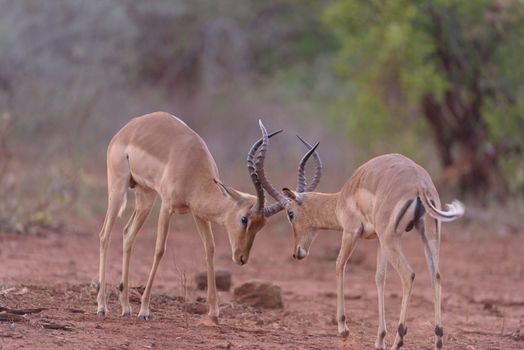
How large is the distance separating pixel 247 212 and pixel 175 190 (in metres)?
0.58

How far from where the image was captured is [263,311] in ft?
27.8

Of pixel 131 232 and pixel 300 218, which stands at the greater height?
pixel 300 218

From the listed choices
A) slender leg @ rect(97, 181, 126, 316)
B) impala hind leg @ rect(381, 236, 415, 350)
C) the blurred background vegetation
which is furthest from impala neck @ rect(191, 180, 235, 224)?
the blurred background vegetation

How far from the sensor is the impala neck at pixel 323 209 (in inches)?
298

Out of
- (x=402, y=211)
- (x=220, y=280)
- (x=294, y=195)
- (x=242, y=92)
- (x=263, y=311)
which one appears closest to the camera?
(x=402, y=211)

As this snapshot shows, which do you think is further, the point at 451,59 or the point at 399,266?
the point at 451,59

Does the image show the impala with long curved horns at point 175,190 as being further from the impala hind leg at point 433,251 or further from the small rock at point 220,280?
the small rock at point 220,280

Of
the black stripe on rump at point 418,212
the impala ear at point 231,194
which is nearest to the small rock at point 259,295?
the impala ear at point 231,194

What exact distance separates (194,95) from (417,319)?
13117 millimetres

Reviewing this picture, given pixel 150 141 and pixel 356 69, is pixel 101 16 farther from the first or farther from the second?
pixel 150 141

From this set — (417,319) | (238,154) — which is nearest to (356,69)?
(238,154)

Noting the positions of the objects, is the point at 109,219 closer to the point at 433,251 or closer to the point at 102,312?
the point at 102,312

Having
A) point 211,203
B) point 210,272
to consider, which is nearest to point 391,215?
point 211,203

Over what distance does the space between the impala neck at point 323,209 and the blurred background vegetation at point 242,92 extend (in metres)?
5.04
